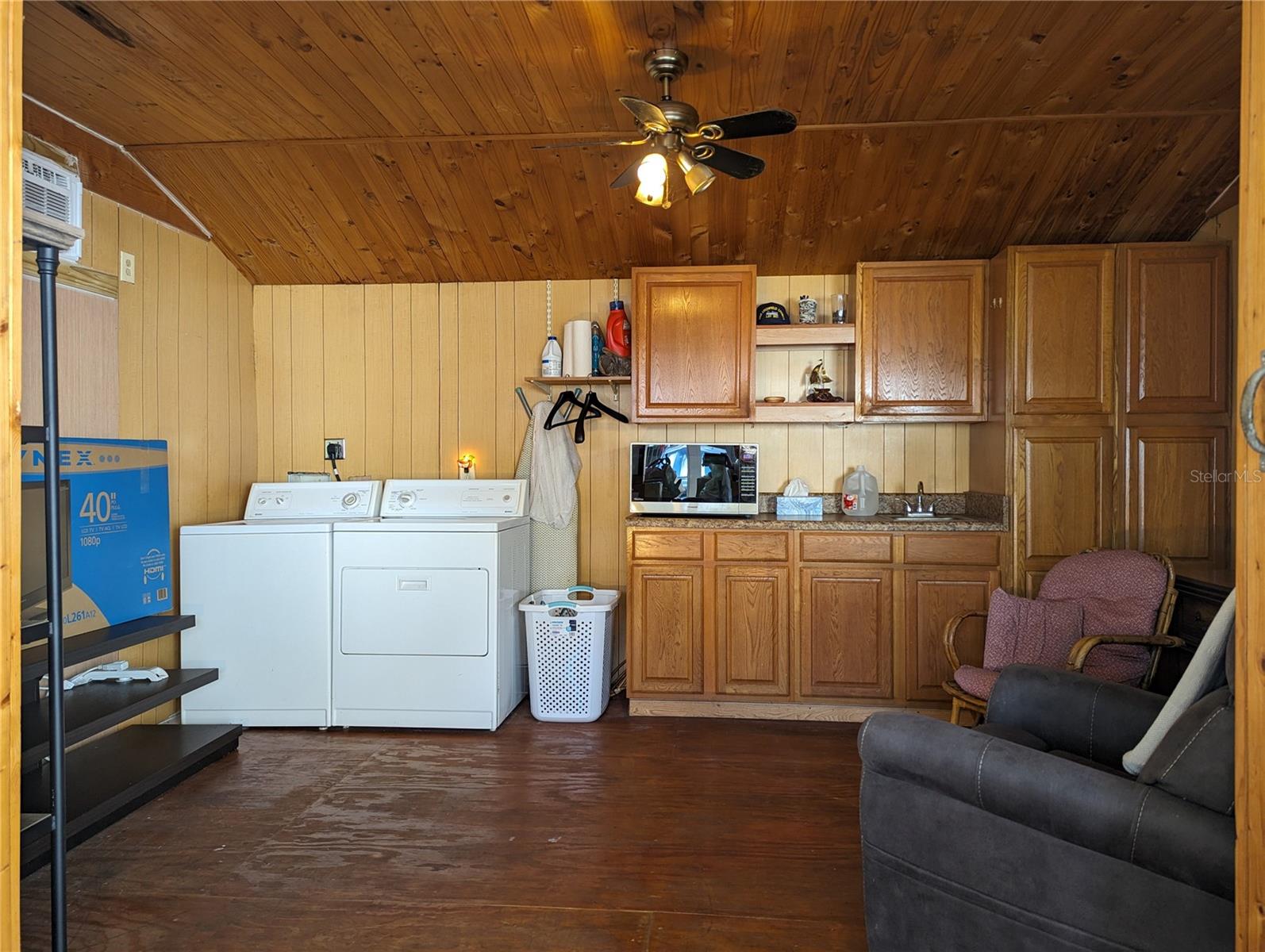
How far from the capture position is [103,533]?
10.5 feet

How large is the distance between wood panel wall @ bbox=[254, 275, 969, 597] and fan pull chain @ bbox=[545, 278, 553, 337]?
0.09 feet

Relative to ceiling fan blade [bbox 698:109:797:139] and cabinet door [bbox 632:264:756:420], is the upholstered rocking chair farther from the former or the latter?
ceiling fan blade [bbox 698:109:797:139]

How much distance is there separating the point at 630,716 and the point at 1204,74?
334cm

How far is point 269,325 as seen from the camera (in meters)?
4.51

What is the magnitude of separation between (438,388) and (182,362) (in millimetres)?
1210

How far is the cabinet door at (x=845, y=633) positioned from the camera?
3.76 metres

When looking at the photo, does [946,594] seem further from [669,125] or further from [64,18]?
[64,18]

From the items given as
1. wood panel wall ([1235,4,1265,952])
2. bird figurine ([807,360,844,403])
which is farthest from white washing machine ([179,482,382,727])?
wood panel wall ([1235,4,1265,952])

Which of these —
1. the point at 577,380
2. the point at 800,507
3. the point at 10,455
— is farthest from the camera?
the point at 577,380

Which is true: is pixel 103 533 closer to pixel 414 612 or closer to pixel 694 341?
pixel 414 612

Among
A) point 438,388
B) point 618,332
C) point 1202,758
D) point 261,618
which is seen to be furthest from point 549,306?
point 1202,758

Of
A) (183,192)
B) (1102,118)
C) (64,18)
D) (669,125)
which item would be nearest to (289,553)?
(183,192)

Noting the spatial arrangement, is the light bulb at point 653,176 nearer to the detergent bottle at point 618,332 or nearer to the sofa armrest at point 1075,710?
the detergent bottle at point 618,332

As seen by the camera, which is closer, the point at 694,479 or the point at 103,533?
the point at 103,533
